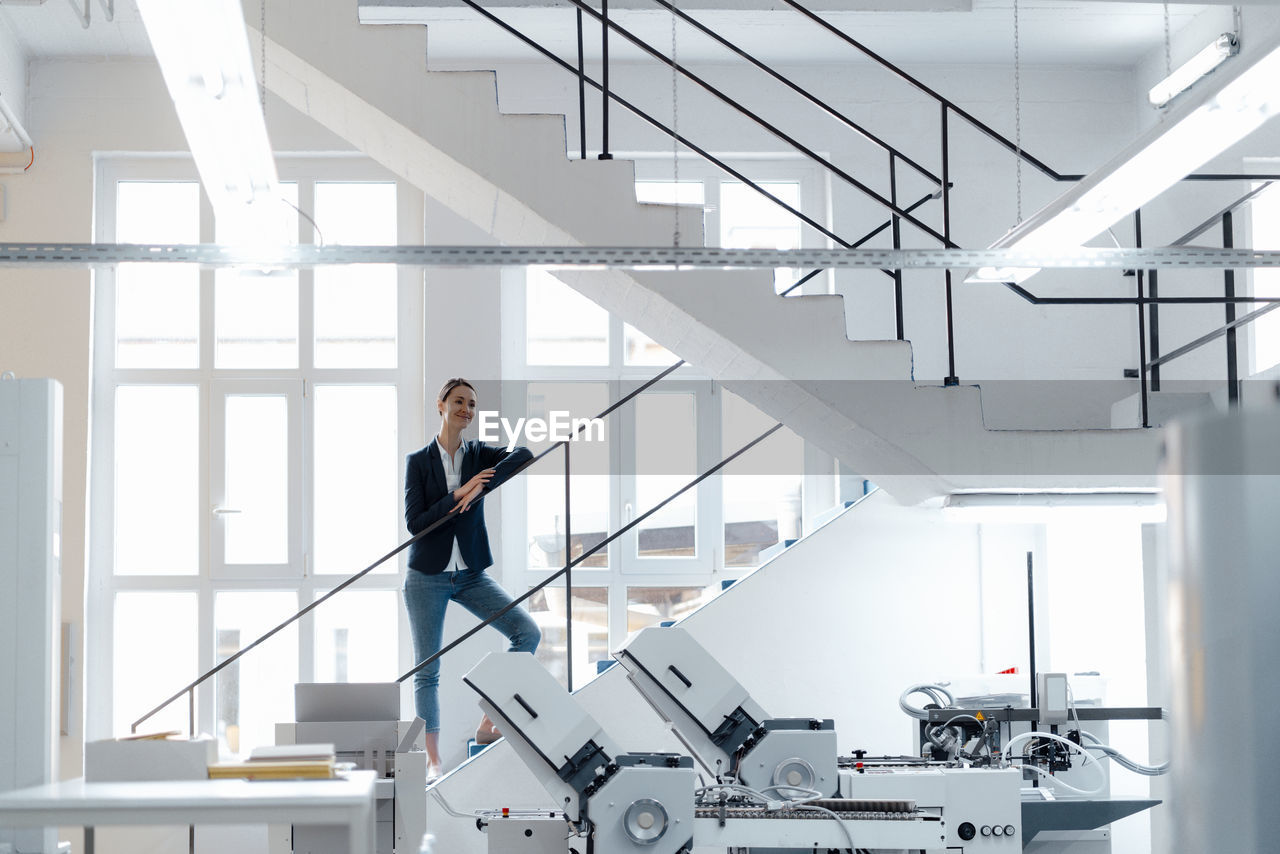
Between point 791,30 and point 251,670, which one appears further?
point 251,670

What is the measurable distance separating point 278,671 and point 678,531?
218cm

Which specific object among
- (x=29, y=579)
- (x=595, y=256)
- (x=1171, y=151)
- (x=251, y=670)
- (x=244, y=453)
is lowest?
(x=251, y=670)

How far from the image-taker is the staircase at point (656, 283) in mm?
4457

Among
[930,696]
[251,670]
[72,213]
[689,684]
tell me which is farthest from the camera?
[251,670]

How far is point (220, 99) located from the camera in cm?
268

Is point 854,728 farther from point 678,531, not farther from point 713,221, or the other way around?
point 713,221

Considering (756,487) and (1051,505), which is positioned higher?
(756,487)

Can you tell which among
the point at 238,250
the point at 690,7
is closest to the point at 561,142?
the point at 238,250

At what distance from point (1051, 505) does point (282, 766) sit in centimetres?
299

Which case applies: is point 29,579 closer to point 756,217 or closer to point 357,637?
point 357,637

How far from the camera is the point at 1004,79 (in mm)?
6781

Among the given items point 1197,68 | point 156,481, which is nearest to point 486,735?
point 156,481

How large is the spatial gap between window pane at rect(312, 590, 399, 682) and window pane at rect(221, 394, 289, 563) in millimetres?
376

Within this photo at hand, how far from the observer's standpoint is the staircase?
446cm
